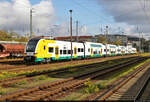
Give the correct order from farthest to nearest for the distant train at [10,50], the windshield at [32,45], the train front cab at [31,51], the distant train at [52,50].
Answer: the distant train at [10,50] → the windshield at [32,45] → the distant train at [52,50] → the train front cab at [31,51]

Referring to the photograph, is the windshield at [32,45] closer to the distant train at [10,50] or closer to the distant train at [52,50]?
the distant train at [52,50]

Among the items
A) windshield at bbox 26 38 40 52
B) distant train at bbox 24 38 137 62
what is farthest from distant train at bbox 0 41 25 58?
windshield at bbox 26 38 40 52

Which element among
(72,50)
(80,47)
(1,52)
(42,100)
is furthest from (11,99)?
(1,52)

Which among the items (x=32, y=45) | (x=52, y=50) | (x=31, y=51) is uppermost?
(x=32, y=45)

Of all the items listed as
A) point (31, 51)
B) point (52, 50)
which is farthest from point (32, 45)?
point (52, 50)

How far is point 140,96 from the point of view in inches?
332

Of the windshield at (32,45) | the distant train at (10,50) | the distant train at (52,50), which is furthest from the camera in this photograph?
the distant train at (10,50)

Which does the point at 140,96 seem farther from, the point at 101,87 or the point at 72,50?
the point at 72,50

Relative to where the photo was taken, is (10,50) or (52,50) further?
(10,50)

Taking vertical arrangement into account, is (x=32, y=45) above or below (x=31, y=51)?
above

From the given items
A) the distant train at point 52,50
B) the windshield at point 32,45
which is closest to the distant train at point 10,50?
the distant train at point 52,50

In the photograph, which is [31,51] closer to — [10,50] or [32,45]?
[32,45]

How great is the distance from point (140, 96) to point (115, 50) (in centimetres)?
4827

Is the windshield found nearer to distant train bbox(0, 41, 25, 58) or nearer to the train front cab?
the train front cab
